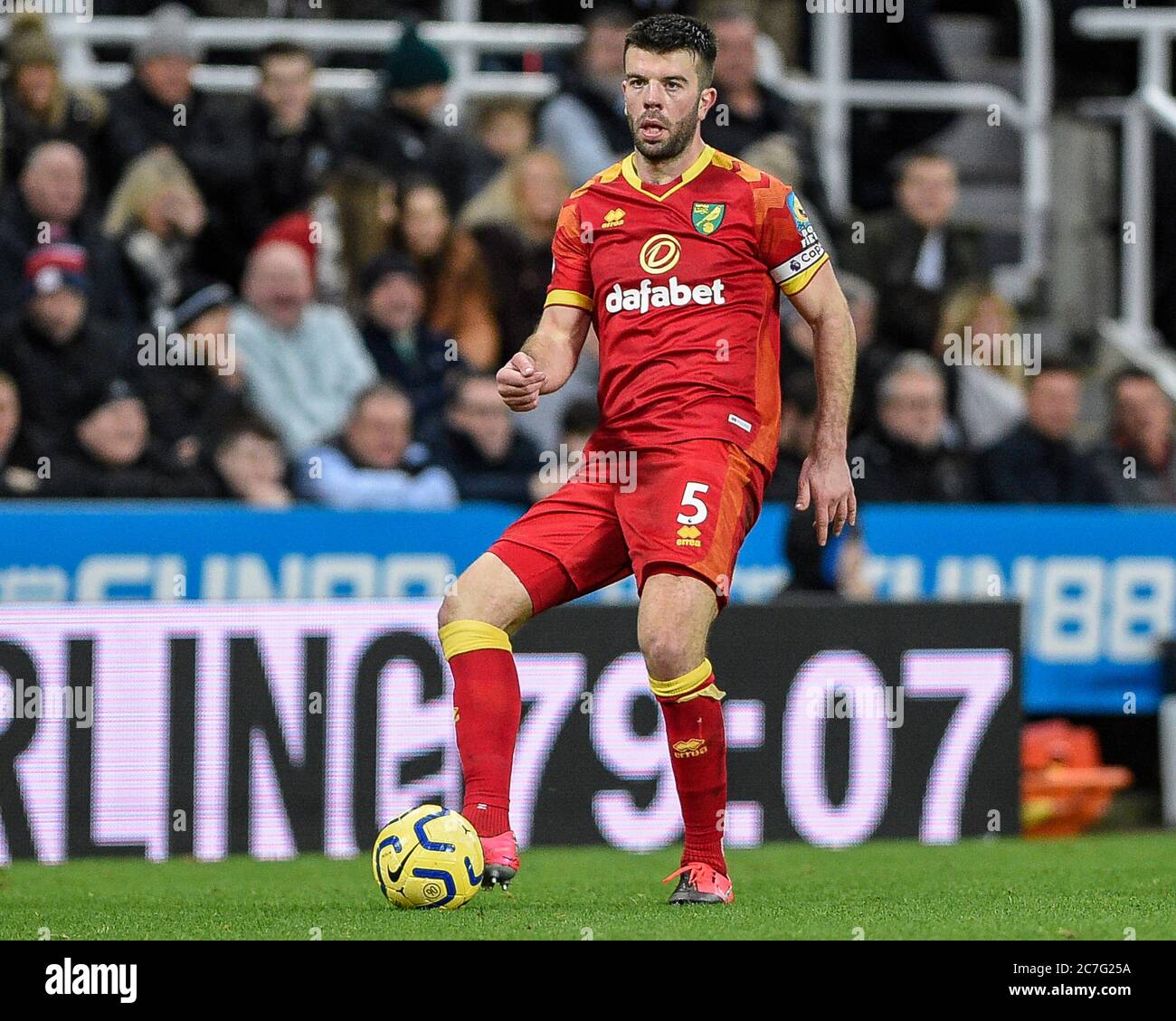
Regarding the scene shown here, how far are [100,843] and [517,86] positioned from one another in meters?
5.51

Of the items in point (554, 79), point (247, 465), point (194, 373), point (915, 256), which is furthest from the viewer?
point (554, 79)

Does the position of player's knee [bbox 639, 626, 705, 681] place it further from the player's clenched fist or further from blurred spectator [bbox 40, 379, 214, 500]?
blurred spectator [bbox 40, 379, 214, 500]

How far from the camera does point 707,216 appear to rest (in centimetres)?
682

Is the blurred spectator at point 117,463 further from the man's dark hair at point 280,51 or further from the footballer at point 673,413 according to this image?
the footballer at point 673,413

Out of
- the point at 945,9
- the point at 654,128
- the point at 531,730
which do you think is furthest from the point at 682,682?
the point at 945,9

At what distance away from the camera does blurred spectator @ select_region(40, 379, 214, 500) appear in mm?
10641

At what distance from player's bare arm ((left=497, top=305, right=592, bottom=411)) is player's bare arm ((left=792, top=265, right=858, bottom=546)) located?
2.19ft

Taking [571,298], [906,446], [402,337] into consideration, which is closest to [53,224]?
[402,337]

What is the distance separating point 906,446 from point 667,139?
17.8 feet

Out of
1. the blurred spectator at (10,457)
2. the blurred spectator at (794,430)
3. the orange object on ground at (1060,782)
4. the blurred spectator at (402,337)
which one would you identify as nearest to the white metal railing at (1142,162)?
the blurred spectator at (794,430)

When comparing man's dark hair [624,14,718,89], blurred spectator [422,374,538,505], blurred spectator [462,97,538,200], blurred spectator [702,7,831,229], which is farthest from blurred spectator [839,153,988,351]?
man's dark hair [624,14,718,89]

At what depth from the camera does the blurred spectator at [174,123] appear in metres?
12.0

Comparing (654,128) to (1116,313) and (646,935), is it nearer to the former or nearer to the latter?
(646,935)

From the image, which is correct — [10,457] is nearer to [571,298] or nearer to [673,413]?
[571,298]
